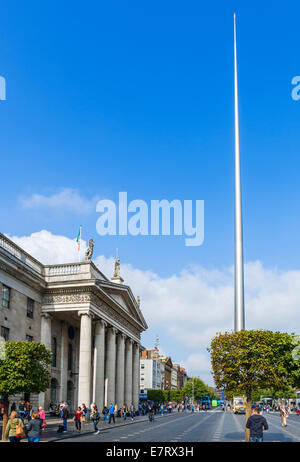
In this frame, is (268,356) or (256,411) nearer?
(256,411)

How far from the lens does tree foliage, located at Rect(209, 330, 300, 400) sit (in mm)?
25109

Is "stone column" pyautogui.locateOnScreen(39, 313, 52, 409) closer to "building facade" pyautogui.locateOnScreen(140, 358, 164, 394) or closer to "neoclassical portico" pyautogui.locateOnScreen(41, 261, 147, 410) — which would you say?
"neoclassical portico" pyautogui.locateOnScreen(41, 261, 147, 410)

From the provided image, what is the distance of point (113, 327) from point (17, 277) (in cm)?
1983

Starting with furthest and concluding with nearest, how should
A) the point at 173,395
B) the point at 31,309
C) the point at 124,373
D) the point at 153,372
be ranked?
the point at 153,372 < the point at 173,395 < the point at 124,373 < the point at 31,309

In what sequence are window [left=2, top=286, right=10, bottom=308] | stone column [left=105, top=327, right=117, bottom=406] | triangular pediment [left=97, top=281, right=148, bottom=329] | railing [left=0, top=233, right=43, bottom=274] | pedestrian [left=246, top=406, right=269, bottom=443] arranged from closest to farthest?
pedestrian [left=246, top=406, right=269, bottom=443] → window [left=2, top=286, right=10, bottom=308] → railing [left=0, top=233, right=43, bottom=274] → triangular pediment [left=97, top=281, right=148, bottom=329] → stone column [left=105, top=327, right=117, bottom=406]

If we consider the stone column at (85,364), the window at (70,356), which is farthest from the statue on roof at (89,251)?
the window at (70,356)

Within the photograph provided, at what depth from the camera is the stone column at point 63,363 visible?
5353 cm

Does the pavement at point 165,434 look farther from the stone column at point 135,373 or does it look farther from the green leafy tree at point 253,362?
the stone column at point 135,373

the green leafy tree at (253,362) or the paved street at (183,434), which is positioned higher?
the green leafy tree at (253,362)

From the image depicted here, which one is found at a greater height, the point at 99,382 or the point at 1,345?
the point at 1,345

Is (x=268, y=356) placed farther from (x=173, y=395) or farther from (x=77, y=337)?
(x=173, y=395)

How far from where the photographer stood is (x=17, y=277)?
4438 cm

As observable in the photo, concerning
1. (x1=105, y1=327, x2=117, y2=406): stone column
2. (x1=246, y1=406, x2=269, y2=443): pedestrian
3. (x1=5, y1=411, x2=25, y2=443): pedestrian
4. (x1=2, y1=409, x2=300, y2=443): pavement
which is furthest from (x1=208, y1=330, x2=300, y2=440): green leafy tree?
(x1=105, y1=327, x2=117, y2=406): stone column
